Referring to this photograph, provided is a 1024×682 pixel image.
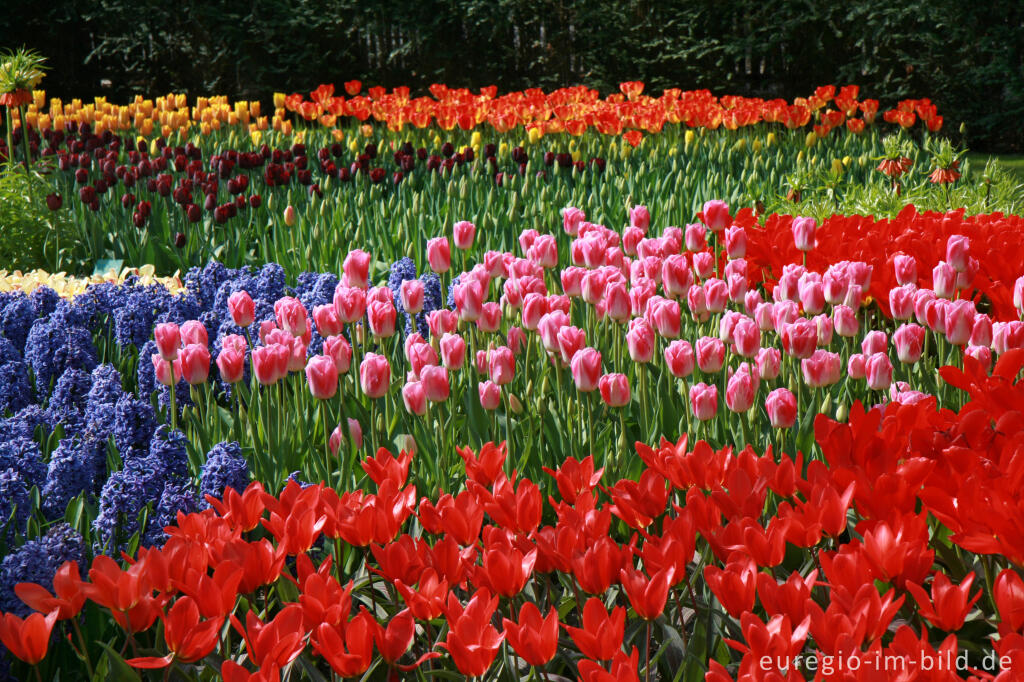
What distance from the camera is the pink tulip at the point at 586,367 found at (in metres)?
2.17

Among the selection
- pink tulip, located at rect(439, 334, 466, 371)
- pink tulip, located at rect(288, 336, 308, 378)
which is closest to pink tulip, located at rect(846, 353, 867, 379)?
pink tulip, located at rect(439, 334, 466, 371)

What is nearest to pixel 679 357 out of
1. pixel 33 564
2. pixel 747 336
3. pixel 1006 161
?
pixel 747 336

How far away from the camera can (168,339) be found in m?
2.41

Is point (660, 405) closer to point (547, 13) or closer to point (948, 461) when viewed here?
point (948, 461)

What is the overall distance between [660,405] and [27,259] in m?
3.78

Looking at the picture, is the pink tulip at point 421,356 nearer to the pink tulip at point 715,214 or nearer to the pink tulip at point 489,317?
the pink tulip at point 489,317

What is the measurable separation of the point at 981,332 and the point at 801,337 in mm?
428

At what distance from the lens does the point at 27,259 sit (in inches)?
193

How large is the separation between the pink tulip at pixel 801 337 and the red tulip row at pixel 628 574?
1.70ft

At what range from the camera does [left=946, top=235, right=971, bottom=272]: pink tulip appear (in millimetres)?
2922

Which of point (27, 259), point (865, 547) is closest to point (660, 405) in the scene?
point (865, 547)

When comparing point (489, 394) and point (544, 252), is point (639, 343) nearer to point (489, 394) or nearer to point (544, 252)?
point (489, 394)

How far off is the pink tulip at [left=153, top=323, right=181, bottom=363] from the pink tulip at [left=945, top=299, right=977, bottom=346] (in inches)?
75.3

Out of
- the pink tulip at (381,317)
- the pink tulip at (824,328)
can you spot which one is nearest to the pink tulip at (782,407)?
the pink tulip at (824,328)
